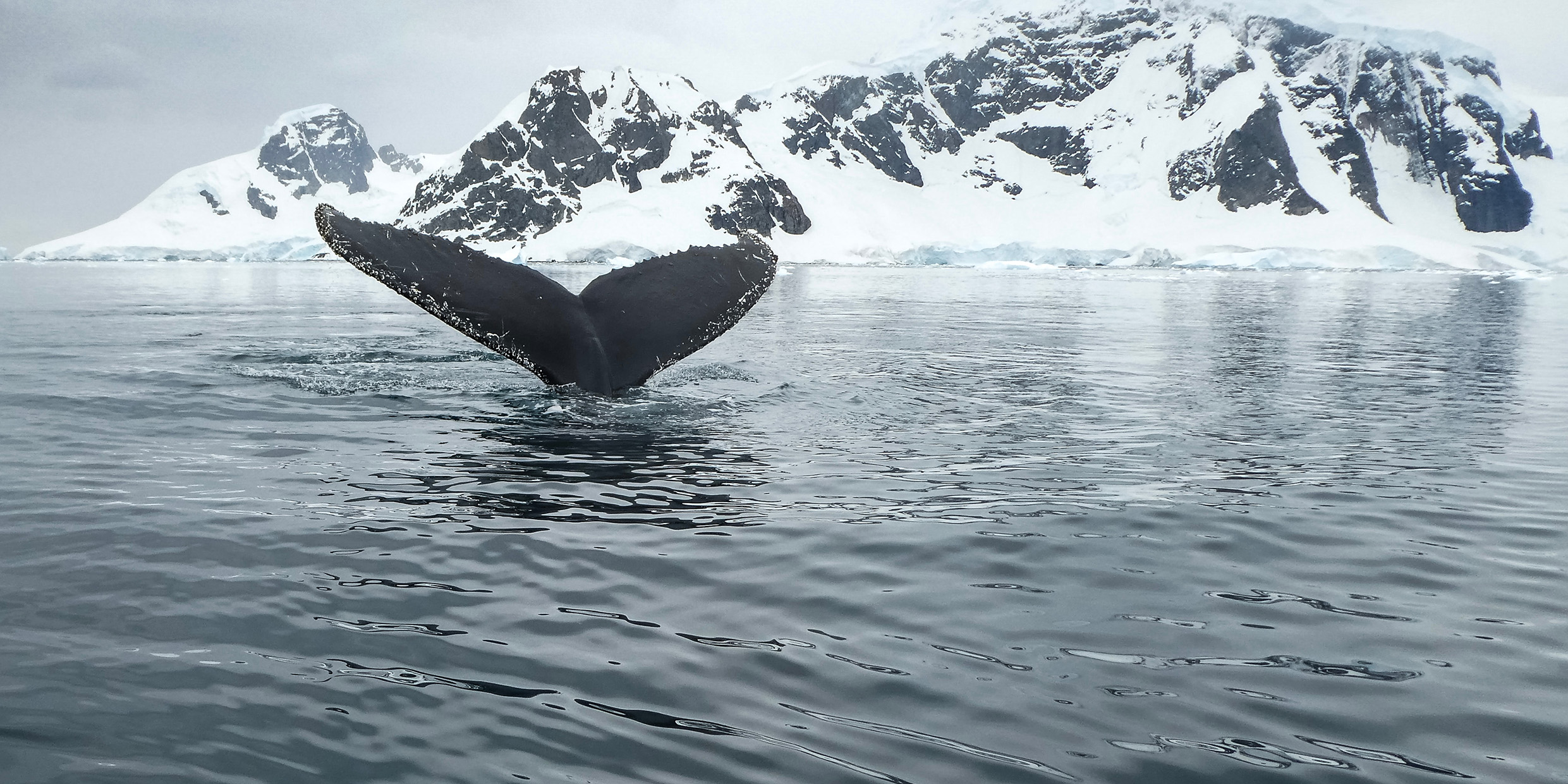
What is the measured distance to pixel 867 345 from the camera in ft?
56.7

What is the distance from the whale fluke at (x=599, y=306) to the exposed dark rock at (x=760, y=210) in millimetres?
154624

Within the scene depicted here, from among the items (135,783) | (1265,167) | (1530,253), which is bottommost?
(135,783)

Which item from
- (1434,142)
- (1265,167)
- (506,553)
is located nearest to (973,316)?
(506,553)

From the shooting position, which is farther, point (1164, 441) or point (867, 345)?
point (867, 345)

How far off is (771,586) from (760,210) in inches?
6485

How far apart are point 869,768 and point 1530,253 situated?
18552 centimetres

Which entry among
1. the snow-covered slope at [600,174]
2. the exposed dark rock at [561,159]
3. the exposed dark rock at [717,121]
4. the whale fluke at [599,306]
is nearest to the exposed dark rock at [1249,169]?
the exposed dark rock at [561,159]

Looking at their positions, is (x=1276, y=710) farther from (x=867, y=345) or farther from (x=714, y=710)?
(x=867, y=345)

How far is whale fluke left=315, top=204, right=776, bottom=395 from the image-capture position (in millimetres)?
7258

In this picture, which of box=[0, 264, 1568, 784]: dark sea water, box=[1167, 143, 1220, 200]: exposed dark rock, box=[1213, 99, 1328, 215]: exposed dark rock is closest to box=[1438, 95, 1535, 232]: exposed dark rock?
box=[1213, 99, 1328, 215]: exposed dark rock

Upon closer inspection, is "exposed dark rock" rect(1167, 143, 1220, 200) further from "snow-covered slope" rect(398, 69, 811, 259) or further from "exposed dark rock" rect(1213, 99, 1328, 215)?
"snow-covered slope" rect(398, 69, 811, 259)

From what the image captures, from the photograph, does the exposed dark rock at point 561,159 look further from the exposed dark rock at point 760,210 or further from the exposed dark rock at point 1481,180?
the exposed dark rock at point 1481,180

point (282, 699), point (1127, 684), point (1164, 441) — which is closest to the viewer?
point (282, 699)

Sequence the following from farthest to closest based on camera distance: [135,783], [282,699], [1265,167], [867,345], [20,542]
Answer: [1265,167] < [867,345] < [20,542] < [282,699] < [135,783]
